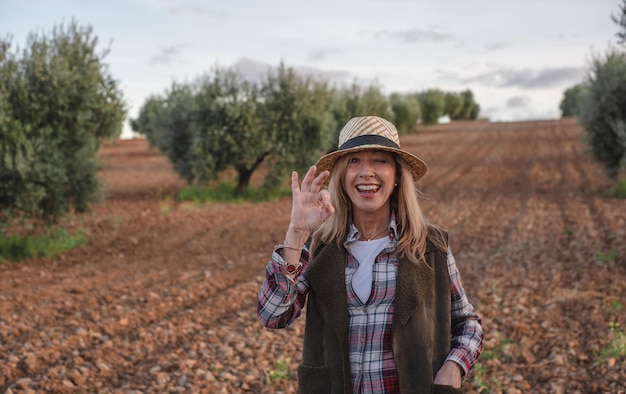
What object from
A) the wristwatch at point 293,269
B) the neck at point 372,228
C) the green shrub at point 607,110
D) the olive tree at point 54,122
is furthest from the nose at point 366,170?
the green shrub at point 607,110

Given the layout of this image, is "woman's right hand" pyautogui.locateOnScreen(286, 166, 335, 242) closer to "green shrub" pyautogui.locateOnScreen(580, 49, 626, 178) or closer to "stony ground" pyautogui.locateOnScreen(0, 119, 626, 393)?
"stony ground" pyautogui.locateOnScreen(0, 119, 626, 393)

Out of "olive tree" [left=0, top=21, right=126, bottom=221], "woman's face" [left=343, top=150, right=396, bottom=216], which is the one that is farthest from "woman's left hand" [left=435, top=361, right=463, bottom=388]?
"olive tree" [left=0, top=21, right=126, bottom=221]

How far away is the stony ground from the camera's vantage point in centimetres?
607

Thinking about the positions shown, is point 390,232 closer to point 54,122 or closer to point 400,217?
point 400,217

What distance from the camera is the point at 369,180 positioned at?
258cm

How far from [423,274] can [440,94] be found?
2883 inches

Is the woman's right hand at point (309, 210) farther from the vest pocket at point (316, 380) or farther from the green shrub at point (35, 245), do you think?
the green shrub at point (35, 245)

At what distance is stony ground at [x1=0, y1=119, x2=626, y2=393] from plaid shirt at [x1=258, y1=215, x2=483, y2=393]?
0.94 meters

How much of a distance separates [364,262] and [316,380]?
53cm

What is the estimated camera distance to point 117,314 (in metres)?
7.96

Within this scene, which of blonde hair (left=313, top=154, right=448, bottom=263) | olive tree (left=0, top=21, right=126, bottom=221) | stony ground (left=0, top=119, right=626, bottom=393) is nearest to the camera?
blonde hair (left=313, top=154, right=448, bottom=263)

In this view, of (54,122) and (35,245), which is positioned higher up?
(54,122)

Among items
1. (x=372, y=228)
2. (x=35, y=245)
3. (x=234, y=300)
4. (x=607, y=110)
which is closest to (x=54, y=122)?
(x=35, y=245)

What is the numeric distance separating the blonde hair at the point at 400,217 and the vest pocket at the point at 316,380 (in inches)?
21.0
